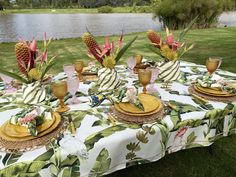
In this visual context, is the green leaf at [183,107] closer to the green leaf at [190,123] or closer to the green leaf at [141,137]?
the green leaf at [190,123]

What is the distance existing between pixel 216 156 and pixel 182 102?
2.92 feet

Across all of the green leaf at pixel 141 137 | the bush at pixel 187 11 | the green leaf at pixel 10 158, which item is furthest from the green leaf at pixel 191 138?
the bush at pixel 187 11

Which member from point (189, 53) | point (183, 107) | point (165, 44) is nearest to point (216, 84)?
point (183, 107)

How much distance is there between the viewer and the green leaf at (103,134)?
937 mm

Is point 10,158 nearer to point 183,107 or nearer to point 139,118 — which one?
point 139,118

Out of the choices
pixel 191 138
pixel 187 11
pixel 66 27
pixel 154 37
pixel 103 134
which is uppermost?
pixel 187 11

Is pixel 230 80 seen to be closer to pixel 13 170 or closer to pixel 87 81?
pixel 87 81

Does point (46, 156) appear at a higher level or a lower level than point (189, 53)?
higher

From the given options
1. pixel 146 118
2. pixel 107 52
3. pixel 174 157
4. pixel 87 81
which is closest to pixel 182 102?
pixel 146 118

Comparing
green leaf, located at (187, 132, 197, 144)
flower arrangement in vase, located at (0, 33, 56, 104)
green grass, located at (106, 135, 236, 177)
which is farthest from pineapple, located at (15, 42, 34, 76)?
green grass, located at (106, 135, 236, 177)

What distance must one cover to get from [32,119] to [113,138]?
1.07 ft

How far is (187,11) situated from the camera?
10016 mm

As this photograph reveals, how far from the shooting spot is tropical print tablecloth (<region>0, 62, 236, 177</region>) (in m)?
0.86

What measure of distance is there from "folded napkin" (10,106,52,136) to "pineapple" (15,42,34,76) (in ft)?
0.96
